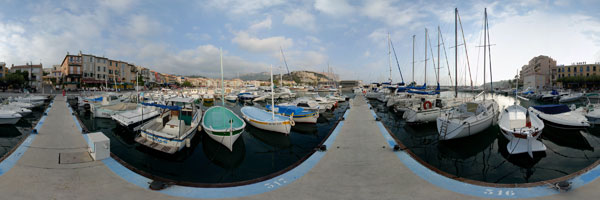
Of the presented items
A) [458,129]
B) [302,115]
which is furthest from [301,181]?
[302,115]

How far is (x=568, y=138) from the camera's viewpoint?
13367mm

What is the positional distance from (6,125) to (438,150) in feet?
96.1

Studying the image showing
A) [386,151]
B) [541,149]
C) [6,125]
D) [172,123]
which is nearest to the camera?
[386,151]

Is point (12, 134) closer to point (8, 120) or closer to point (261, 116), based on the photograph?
point (8, 120)

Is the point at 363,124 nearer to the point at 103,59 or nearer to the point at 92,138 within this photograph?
the point at 92,138

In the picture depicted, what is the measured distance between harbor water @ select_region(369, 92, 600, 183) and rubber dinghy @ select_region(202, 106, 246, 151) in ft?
27.3

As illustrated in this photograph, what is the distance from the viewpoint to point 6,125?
17250mm

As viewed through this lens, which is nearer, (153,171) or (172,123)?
(153,171)

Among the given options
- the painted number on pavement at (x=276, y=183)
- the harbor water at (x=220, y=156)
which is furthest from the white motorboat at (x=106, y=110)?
the painted number on pavement at (x=276, y=183)

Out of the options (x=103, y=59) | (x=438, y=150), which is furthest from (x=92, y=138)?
(x=103, y=59)

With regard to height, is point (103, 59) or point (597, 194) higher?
point (103, 59)

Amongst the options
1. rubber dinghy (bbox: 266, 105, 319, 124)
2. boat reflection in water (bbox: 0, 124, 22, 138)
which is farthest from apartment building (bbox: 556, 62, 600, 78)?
boat reflection in water (bbox: 0, 124, 22, 138)

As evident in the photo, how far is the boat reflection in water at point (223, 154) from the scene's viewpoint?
31.4ft

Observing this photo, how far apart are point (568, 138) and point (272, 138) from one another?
56.6 feet
